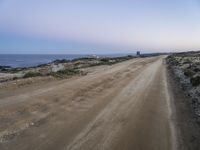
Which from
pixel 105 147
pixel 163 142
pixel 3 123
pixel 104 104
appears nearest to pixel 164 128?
pixel 163 142

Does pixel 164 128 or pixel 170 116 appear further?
pixel 170 116

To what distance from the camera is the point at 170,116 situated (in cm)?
1139

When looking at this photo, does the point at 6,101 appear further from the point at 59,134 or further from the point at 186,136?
the point at 186,136

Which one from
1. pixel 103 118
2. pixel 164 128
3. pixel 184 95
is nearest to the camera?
pixel 164 128

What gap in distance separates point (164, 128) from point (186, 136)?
924mm

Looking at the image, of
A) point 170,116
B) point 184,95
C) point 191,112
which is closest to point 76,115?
point 170,116

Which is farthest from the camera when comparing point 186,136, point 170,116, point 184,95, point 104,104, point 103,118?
point 184,95

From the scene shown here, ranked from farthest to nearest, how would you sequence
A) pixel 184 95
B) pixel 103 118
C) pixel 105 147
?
pixel 184 95
pixel 103 118
pixel 105 147

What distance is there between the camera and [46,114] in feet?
36.2

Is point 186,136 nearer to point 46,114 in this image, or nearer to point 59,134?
point 59,134

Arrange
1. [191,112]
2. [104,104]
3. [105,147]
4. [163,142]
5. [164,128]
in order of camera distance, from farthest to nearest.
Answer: [104,104]
[191,112]
[164,128]
[163,142]
[105,147]

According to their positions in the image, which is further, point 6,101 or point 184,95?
point 184,95

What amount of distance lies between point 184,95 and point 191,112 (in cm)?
486

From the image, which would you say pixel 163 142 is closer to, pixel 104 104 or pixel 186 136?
pixel 186 136
